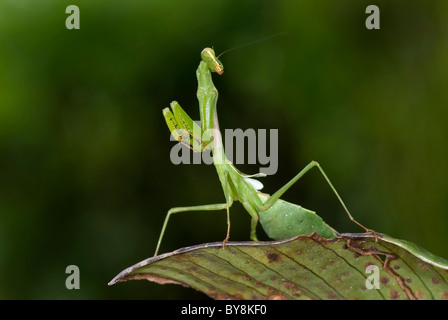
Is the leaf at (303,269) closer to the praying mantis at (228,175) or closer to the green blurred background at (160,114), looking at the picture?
the praying mantis at (228,175)

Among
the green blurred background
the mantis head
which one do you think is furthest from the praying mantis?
the green blurred background

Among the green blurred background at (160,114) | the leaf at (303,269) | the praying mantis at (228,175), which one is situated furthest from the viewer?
the green blurred background at (160,114)

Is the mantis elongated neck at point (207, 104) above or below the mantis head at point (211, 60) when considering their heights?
below

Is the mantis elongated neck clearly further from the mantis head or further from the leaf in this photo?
the leaf

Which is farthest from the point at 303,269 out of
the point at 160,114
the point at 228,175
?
Result: the point at 160,114

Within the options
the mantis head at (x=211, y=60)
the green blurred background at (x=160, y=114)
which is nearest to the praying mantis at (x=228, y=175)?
the mantis head at (x=211, y=60)

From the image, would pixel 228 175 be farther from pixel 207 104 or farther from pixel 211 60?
pixel 211 60
